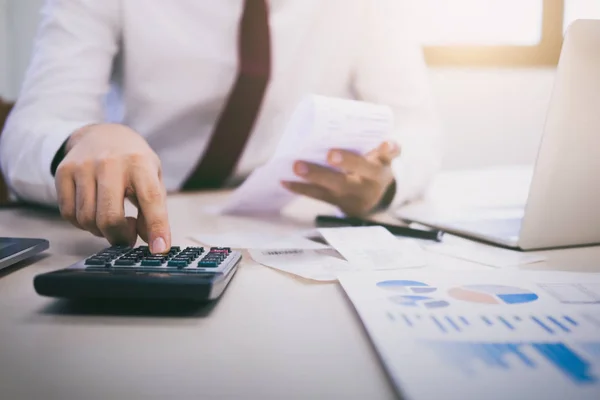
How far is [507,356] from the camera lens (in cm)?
25

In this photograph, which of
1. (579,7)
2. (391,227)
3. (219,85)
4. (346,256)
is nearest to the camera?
(346,256)

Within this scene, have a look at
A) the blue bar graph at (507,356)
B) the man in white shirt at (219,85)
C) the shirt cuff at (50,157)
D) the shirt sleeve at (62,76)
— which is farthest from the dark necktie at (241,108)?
the blue bar graph at (507,356)

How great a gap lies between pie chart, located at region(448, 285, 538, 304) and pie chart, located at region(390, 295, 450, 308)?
0.06 ft

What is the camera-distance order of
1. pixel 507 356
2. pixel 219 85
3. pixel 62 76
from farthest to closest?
pixel 219 85, pixel 62 76, pixel 507 356

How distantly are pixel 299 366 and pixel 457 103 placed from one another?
179 centimetres

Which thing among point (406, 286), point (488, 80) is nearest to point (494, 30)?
point (488, 80)

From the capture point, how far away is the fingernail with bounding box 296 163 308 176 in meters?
0.63

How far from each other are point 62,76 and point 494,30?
1.58 m

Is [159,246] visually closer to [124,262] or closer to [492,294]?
[124,262]

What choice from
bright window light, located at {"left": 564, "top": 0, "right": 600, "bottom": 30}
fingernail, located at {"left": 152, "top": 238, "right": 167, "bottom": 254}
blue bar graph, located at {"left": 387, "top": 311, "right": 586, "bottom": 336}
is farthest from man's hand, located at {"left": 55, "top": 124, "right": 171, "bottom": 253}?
bright window light, located at {"left": 564, "top": 0, "right": 600, "bottom": 30}

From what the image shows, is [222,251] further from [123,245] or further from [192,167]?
[192,167]

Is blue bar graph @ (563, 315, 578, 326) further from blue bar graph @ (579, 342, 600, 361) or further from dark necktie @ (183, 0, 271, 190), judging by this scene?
dark necktie @ (183, 0, 271, 190)

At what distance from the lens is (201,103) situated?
1.06m

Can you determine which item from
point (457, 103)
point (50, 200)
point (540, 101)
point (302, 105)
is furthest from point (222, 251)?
point (540, 101)
